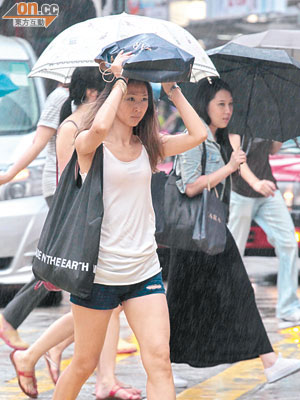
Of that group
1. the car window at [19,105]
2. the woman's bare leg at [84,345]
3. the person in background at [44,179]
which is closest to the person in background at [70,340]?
the person in background at [44,179]

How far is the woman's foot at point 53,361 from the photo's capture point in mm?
5879

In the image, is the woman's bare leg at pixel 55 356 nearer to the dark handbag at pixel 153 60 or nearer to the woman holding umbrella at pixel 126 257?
the woman holding umbrella at pixel 126 257

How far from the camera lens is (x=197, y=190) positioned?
561 centimetres

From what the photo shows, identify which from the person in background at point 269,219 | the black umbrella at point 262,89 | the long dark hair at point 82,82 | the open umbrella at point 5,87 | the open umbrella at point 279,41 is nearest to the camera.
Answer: the long dark hair at point 82,82

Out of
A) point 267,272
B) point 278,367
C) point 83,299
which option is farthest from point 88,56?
point 267,272

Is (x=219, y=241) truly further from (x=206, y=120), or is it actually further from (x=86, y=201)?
(x=86, y=201)

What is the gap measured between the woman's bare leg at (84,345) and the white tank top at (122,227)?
17 centimetres

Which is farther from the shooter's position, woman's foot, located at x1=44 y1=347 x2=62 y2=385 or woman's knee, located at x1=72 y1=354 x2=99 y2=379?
woman's foot, located at x1=44 y1=347 x2=62 y2=385

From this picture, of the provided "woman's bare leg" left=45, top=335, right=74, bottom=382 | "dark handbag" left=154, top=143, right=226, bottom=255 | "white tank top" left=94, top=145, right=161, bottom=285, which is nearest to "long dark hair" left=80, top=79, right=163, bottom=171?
"white tank top" left=94, top=145, right=161, bottom=285

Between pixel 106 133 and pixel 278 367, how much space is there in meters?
2.15

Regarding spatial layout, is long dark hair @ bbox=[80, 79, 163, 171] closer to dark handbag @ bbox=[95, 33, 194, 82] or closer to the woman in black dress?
dark handbag @ bbox=[95, 33, 194, 82]

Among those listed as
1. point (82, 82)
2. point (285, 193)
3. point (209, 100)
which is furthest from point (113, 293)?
point (285, 193)

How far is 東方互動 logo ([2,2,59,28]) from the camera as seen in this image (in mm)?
7281

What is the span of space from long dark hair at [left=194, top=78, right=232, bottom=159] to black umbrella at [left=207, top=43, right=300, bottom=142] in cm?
40
